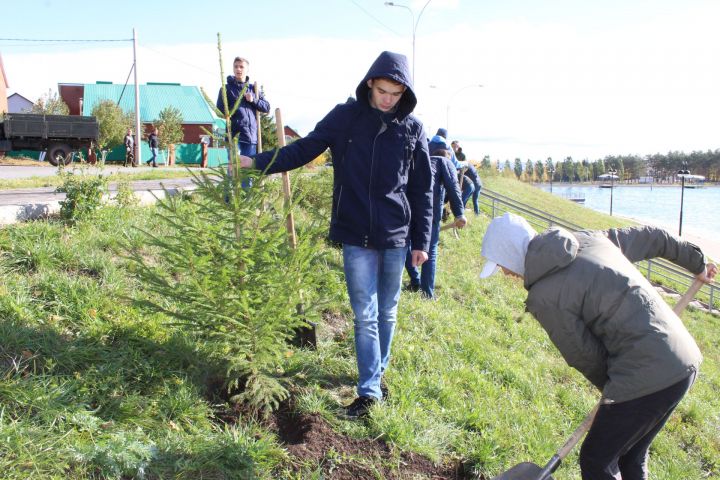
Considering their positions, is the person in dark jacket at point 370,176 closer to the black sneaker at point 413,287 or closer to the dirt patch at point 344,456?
the dirt patch at point 344,456

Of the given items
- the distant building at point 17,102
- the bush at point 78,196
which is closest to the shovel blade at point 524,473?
the bush at point 78,196

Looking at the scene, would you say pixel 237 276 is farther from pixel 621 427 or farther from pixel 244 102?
pixel 244 102

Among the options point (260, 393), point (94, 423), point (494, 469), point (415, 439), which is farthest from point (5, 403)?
point (494, 469)

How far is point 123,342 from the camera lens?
3.60 meters

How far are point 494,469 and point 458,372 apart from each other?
121 cm

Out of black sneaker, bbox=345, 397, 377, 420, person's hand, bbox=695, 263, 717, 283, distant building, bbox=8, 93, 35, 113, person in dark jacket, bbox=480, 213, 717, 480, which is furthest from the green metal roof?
person in dark jacket, bbox=480, 213, 717, 480

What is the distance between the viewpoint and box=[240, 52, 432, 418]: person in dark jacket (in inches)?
138

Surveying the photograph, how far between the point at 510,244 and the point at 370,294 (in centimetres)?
110

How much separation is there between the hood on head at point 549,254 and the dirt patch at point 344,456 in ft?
4.47

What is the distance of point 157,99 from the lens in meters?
43.5

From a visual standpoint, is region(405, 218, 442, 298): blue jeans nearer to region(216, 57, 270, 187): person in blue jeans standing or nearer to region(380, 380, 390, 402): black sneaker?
region(216, 57, 270, 187): person in blue jeans standing

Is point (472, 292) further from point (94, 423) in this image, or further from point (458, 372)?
point (94, 423)

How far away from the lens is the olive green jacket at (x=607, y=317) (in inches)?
101

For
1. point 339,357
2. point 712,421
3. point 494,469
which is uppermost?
point 339,357
